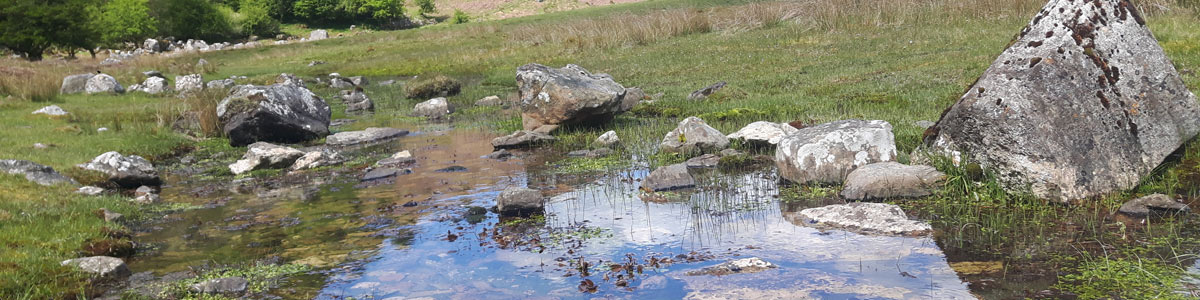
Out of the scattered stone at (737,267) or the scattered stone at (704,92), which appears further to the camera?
the scattered stone at (704,92)

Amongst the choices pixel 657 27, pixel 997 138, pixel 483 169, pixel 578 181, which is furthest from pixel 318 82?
pixel 997 138

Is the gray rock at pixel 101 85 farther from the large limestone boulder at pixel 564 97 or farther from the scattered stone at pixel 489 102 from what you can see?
the large limestone boulder at pixel 564 97

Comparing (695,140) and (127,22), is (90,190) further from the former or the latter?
(127,22)

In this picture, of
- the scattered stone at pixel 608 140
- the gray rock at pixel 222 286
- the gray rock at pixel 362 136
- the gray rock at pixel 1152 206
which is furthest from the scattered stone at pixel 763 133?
the gray rock at pixel 362 136

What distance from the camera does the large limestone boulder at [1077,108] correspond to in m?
9.12

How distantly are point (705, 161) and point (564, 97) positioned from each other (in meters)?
4.61

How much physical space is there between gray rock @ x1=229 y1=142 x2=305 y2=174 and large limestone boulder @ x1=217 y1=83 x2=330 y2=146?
2608mm

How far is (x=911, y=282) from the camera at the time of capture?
23.5 feet

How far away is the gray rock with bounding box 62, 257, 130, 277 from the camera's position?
323 inches

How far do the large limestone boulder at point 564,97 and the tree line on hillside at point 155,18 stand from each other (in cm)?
4039

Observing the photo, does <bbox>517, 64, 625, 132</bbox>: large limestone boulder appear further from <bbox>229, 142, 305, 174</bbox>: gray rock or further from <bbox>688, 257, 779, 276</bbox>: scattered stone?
<bbox>688, 257, 779, 276</bbox>: scattered stone

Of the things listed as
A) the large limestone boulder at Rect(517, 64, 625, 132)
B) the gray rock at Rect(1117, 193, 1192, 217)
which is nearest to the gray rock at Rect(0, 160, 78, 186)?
the large limestone boulder at Rect(517, 64, 625, 132)

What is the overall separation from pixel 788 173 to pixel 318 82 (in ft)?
89.3

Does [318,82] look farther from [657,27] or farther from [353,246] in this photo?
[353,246]
